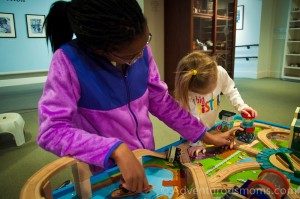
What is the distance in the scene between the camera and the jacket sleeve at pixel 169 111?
29.6 inches

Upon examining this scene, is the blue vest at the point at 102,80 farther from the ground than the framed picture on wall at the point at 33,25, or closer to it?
closer to it

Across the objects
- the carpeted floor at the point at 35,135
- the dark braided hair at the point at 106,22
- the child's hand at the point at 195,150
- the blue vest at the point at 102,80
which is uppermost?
the dark braided hair at the point at 106,22

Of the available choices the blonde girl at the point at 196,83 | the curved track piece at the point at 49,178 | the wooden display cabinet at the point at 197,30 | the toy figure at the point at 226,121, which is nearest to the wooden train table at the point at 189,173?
the curved track piece at the point at 49,178

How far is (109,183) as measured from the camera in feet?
1.91

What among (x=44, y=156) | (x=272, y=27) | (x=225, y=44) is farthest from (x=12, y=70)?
(x=272, y=27)

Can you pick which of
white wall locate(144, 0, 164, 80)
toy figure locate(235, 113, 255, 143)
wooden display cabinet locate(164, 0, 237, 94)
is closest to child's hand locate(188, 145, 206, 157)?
toy figure locate(235, 113, 255, 143)

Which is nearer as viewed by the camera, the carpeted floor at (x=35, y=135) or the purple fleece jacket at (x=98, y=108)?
the purple fleece jacket at (x=98, y=108)

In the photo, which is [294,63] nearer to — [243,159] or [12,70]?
[243,159]

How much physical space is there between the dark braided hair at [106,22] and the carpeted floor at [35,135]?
1.30 metres

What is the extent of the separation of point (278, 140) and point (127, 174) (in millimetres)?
658

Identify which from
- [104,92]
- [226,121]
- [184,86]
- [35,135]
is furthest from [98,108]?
[35,135]

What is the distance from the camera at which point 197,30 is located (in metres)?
3.40

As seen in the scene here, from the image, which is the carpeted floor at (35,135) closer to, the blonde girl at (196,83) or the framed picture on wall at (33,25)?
the blonde girl at (196,83)

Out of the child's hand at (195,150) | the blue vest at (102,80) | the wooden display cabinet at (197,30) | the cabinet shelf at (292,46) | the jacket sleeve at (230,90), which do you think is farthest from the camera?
the cabinet shelf at (292,46)
